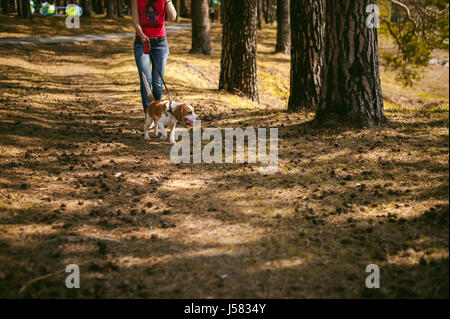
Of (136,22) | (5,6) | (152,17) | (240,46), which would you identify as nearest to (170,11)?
(152,17)

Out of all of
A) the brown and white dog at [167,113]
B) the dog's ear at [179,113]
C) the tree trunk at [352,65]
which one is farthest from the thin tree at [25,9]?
the tree trunk at [352,65]

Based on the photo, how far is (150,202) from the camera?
493 centimetres

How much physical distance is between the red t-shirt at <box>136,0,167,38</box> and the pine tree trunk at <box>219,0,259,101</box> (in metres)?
4.30

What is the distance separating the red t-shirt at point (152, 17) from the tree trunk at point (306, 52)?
133 inches

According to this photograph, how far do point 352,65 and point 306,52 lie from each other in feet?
8.01

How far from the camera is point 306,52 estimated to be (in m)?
9.14

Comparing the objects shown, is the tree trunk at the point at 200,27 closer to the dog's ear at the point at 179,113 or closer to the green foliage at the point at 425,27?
the green foliage at the point at 425,27

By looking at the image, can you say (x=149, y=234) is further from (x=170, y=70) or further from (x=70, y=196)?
(x=170, y=70)

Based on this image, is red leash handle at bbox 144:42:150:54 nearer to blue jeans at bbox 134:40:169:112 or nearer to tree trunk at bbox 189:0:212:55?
blue jeans at bbox 134:40:169:112

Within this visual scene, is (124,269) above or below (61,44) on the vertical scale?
below
